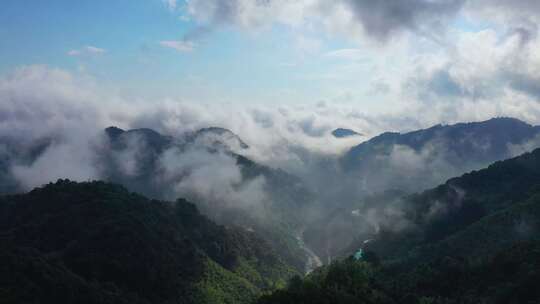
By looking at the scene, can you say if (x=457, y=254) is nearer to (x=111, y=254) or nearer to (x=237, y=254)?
(x=237, y=254)

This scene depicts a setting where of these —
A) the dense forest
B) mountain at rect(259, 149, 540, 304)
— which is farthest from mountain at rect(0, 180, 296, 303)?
mountain at rect(259, 149, 540, 304)

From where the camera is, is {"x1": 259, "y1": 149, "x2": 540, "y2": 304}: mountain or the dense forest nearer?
{"x1": 259, "y1": 149, "x2": 540, "y2": 304}: mountain

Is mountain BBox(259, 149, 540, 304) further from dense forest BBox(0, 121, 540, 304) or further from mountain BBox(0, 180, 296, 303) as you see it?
mountain BBox(0, 180, 296, 303)

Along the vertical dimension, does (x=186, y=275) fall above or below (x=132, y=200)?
below

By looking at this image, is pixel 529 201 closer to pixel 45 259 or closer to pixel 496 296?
pixel 496 296

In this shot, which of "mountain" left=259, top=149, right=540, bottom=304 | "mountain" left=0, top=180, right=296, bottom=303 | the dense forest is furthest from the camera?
"mountain" left=0, top=180, right=296, bottom=303

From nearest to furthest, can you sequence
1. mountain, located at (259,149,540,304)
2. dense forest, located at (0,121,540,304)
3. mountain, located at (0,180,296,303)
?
mountain, located at (259,149,540,304), dense forest, located at (0,121,540,304), mountain, located at (0,180,296,303)

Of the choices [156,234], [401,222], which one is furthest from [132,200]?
[401,222]
